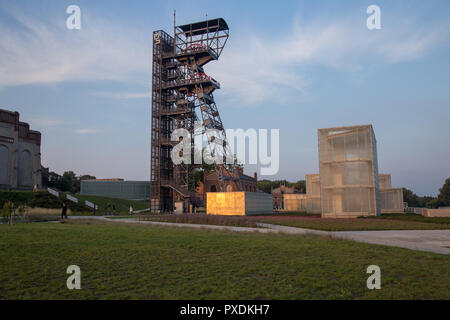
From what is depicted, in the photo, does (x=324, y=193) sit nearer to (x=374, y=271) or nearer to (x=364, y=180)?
(x=364, y=180)

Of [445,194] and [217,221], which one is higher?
[445,194]

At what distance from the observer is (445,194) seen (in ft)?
299

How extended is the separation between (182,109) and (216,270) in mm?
50507

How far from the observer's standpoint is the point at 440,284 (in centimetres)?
709

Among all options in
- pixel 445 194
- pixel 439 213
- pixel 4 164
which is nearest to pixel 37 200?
pixel 4 164

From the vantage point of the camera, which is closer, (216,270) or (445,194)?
(216,270)

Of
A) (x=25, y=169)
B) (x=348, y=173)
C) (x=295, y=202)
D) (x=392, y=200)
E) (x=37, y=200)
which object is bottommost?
(x=295, y=202)

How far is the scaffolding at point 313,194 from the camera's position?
47.9 meters

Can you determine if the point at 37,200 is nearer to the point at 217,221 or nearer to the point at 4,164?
the point at 4,164

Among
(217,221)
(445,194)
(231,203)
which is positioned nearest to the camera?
(217,221)

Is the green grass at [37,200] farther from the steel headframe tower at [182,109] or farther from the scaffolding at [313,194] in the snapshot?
the scaffolding at [313,194]

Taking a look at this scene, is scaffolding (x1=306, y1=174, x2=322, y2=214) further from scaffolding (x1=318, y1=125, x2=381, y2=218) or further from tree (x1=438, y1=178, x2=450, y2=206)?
tree (x1=438, y1=178, x2=450, y2=206)

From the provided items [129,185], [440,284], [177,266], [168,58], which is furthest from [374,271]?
[129,185]

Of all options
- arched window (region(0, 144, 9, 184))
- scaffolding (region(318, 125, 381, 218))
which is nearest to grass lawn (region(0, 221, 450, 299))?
scaffolding (region(318, 125, 381, 218))
